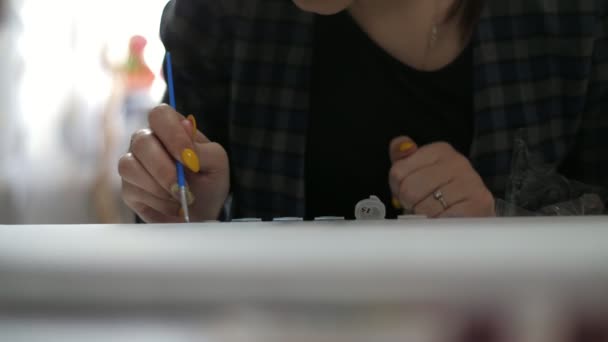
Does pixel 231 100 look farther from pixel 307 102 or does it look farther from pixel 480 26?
pixel 480 26

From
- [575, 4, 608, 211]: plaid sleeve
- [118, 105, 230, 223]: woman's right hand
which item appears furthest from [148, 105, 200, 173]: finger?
[575, 4, 608, 211]: plaid sleeve

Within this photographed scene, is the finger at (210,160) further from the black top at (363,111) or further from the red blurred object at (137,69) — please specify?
the red blurred object at (137,69)

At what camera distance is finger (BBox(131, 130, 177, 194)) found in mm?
409

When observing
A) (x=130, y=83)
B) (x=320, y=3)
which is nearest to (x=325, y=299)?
(x=320, y=3)

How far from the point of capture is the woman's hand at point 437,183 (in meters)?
0.40

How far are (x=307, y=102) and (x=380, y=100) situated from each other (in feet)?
0.24

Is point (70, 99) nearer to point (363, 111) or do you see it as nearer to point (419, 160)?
point (363, 111)

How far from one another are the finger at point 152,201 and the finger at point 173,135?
0.04 m

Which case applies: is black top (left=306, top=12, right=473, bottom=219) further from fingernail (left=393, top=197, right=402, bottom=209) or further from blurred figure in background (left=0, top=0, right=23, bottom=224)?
blurred figure in background (left=0, top=0, right=23, bottom=224)

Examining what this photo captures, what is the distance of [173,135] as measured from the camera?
16.1 inches

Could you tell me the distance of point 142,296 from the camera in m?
0.12

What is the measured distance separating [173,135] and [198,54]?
0.71 feet

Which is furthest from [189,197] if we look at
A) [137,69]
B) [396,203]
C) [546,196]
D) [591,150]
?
[137,69]

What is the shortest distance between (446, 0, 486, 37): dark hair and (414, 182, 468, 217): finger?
8.3 inches
